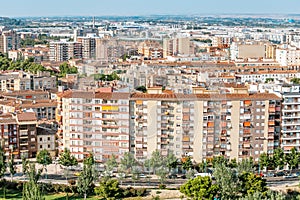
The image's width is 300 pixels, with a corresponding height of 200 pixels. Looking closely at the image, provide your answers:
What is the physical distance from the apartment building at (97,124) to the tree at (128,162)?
0.65 metres

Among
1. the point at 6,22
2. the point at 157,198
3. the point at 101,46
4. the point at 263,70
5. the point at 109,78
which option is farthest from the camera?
the point at 6,22

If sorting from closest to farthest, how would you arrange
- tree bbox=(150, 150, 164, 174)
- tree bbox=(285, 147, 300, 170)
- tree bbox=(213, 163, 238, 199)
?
tree bbox=(213, 163, 238, 199), tree bbox=(150, 150, 164, 174), tree bbox=(285, 147, 300, 170)

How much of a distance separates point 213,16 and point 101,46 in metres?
67.6

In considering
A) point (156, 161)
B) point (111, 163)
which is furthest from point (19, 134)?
point (156, 161)

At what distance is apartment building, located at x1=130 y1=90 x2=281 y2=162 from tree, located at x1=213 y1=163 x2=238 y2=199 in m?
2.10

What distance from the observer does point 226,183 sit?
9.89 m

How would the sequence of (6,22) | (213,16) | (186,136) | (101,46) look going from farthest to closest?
1. (213,16)
2. (6,22)
3. (101,46)
4. (186,136)

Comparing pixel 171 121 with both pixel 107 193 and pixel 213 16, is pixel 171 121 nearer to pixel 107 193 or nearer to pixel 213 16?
pixel 107 193

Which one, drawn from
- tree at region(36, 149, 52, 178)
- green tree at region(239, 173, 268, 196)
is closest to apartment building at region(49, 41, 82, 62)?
tree at region(36, 149, 52, 178)

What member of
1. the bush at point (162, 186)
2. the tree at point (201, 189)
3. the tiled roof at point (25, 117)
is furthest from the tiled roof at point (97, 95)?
the tree at point (201, 189)

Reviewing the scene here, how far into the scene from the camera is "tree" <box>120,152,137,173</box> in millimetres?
11547

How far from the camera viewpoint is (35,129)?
13023mm

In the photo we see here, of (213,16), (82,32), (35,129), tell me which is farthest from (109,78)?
(213,16)

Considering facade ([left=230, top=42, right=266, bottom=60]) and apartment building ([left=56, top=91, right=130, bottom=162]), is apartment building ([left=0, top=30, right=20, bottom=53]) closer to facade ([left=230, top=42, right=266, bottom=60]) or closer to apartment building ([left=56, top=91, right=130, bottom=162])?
facade ([left=230, top=42, right=266, bottom=60])
